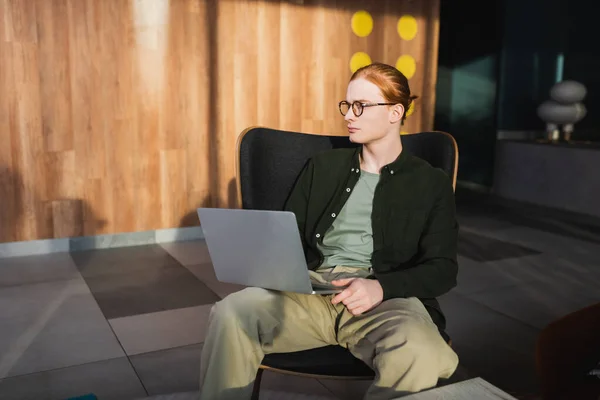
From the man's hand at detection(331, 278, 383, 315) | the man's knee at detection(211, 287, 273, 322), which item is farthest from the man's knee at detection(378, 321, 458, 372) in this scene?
the man's knee at detection(211, 287, 273, 322)

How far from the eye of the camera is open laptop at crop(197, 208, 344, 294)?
59.4 inches

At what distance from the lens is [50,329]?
2775 millimetres

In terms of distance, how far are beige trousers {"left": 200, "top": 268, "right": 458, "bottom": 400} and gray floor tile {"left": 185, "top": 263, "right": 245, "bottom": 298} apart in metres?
1.58

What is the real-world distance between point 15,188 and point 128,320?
150cm

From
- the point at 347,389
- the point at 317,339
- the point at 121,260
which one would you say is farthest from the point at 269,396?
the point at 121,260

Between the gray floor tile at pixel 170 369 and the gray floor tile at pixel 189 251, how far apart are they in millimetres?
1313

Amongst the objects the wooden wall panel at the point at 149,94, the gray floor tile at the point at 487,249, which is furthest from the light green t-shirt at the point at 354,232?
the wooden wall panel at the point at 149,94

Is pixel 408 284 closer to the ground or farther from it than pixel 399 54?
closer to the ground

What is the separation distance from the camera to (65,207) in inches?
158

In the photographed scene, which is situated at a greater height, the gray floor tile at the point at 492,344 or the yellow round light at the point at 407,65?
the yellow round light at the point at 407,65

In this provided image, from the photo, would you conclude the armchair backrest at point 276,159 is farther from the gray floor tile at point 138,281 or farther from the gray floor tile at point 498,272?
the gray floor tile at point 498,272

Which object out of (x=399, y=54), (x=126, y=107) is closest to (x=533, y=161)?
(x=399, y=54)

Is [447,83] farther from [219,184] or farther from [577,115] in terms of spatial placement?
[219,184]

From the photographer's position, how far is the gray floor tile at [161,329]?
263 centimetres
